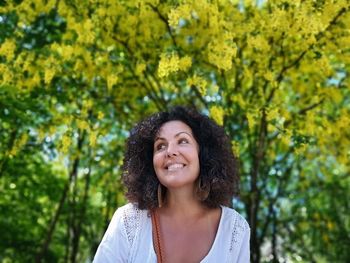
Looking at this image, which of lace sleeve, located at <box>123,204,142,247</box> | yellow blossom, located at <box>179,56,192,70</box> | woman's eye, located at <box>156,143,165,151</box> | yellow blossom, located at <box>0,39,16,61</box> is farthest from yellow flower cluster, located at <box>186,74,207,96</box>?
Answer: lace sleeve, located at <box>123,204,142,247</box>

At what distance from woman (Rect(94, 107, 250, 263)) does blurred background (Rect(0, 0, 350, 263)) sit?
180 cm

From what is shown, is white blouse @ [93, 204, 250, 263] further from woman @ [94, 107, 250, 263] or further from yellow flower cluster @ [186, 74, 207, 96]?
yellow flower cluster @ [186, 74, 207, 96]

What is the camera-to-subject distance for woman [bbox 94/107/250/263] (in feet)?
7.79

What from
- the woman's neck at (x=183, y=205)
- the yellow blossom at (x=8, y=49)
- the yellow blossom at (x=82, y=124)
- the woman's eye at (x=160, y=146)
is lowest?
the woman's neck at (x=183, y=205)

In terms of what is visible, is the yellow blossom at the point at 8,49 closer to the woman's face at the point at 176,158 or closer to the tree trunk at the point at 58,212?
the tree trunk at the point at 58,212

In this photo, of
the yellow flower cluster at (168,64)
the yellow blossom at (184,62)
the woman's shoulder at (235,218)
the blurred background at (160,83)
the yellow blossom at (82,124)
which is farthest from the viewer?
the yellow blossom at (82,124)

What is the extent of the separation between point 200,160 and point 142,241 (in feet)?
1.55

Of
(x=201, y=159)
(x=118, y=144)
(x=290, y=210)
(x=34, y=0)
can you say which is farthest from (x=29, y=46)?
(x=290, y=210)

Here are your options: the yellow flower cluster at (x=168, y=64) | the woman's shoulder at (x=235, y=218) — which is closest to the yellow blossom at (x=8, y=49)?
the yellow flower cluster at (x=168, y=64)

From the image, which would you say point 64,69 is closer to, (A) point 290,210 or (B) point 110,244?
(B) point 110,244

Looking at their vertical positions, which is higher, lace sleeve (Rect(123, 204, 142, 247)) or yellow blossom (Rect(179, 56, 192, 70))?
yellow blossom (Rect(179, 56, 192, 70))

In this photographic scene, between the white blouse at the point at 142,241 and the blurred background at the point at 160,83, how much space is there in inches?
82.4

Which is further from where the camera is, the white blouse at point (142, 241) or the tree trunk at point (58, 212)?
the tree trunk at point (58, 212)

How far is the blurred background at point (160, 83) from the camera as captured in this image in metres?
4.75
